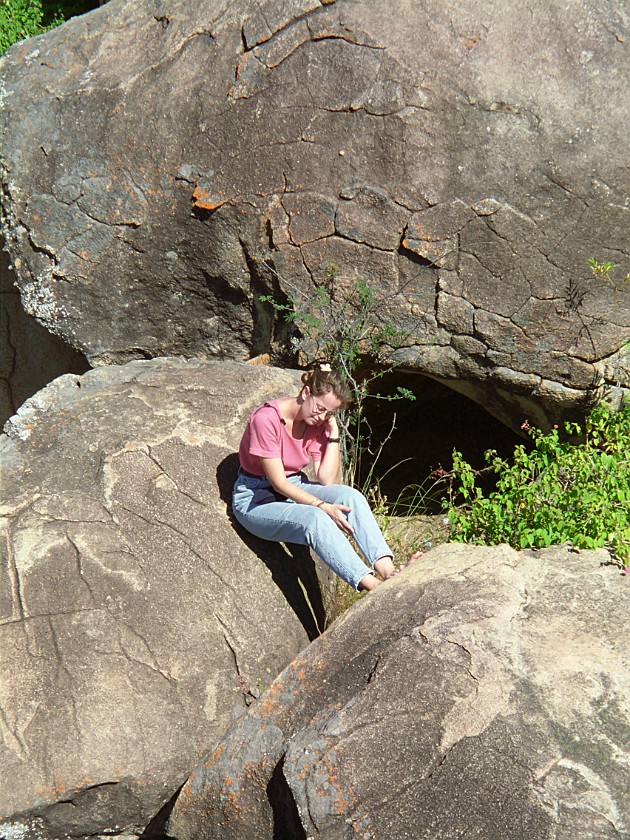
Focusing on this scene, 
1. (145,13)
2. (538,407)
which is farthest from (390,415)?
(145,13)

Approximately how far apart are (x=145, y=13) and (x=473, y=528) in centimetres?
322

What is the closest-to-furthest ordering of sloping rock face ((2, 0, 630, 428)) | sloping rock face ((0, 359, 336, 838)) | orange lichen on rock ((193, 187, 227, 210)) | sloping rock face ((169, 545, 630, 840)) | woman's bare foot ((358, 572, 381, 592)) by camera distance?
1. sloping rock face ((169, 545, 630, 840))
2. sloping rock face ((0, 359, 336, 838))
3. woman's bare foot ((358, 572, 381, 592))
4. sloping rock face ((2, 0, 630, 428))
5. orange lichen on rock ((193, 187, 227, 210))

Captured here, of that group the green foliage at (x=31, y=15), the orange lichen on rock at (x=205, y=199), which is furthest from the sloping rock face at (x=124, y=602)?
the green foliage at (x=31, y=15)

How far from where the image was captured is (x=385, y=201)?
4.32 meters

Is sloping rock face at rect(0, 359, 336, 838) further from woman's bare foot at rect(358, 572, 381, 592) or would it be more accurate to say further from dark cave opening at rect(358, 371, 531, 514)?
dark cave opening at rect(358, 371, 531, 514)

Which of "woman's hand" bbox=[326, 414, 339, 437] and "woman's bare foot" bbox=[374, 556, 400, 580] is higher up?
"woman's hand" bbox=[326, 414, 339, 437]

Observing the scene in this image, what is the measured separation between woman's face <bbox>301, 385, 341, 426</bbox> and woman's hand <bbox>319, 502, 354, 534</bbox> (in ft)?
1.14

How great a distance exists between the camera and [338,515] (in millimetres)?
3477

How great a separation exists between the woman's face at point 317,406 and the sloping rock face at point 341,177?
115 centimetres

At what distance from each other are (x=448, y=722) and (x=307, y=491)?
4.39ft

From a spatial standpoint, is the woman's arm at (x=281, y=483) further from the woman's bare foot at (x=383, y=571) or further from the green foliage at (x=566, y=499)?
the green foliage at (x=566, y=499)

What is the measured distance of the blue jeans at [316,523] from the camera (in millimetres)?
3395

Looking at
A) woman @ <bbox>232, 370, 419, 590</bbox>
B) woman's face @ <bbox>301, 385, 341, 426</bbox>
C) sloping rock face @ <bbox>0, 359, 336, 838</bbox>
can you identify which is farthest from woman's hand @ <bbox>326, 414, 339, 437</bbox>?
sloping rock face @ <bbox>0, 359, 336, 838</bbox>

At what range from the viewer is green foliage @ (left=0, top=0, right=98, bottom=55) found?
6508 mm
